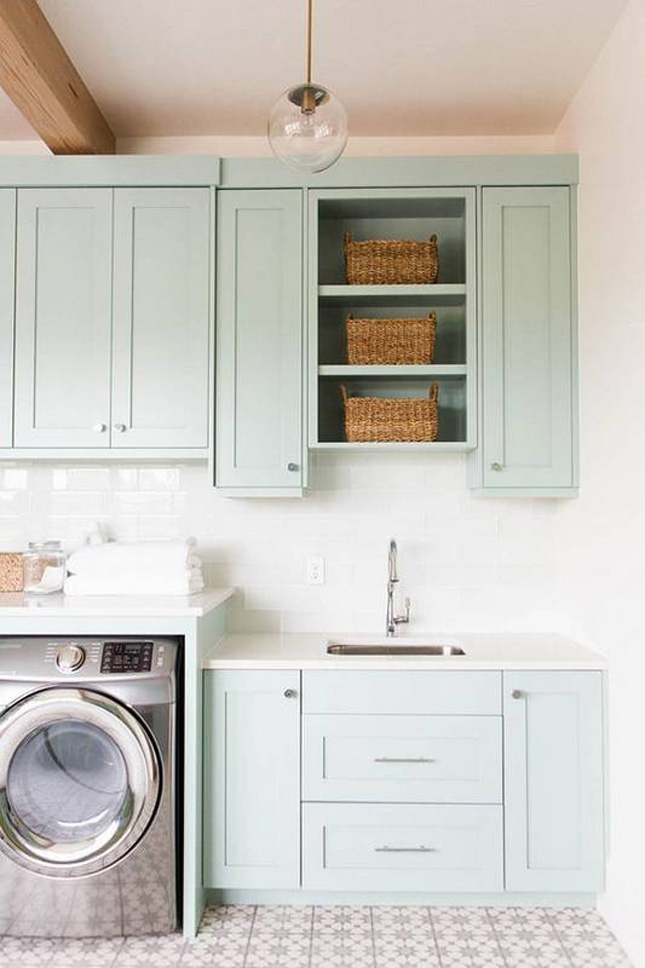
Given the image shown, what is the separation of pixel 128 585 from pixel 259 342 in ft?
3.19

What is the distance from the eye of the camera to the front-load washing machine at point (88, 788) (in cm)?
230

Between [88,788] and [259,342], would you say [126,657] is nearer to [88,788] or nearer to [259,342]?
[88,788]

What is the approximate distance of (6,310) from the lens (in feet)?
9.09

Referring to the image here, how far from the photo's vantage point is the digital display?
2316 mm

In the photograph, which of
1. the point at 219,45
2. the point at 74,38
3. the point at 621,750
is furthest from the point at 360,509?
the point at 74,38

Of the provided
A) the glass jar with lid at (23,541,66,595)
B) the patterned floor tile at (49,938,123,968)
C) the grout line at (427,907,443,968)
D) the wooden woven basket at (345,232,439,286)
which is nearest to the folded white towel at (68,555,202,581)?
the glass jar with lid at (23,541,66,595)

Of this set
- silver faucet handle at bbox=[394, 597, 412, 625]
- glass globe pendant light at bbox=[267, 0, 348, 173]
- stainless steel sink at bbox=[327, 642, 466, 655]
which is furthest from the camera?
silver faucet handle at bbox=[394, 597, 412, 625]

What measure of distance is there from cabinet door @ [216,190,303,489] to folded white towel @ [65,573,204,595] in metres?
0.40

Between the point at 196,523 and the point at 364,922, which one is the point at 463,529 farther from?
the point at 364,922

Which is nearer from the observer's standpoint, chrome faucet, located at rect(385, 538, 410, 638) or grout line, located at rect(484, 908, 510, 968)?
grout line, located at rect(484, 908, 510, 968)

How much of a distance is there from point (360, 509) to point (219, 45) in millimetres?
1705

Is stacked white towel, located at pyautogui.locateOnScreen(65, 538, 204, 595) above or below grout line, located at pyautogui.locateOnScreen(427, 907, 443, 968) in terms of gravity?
above

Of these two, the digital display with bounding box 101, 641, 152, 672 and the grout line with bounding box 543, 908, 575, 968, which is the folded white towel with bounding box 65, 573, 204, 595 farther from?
the grout line with bounding box 543, 908, 575, 968

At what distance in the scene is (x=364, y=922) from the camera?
95.8 inches
